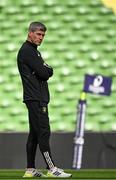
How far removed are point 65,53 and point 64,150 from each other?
1.36 m

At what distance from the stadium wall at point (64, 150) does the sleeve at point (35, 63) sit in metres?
3.71

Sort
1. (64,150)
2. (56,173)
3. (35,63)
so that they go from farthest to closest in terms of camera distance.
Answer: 1. (64,150)
2. (56,173)
3. (35,63)

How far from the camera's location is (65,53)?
34.3 feet

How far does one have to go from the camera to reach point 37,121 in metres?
5.91

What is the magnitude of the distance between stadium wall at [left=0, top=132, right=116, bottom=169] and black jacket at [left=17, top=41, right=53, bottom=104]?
12.0 feet

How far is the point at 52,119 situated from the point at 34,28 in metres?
4.40

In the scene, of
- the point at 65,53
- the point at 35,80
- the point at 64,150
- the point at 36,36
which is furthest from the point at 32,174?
the point at 65,53

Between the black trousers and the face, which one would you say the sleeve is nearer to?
the face

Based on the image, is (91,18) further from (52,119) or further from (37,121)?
(37,121)

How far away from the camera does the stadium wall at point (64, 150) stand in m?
9.58

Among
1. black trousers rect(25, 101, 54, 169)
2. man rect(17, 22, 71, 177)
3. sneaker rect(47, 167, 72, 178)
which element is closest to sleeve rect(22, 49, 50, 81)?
man rect(17, 22, 71, 177)

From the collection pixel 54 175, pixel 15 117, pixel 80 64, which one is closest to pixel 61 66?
pixel 80 64

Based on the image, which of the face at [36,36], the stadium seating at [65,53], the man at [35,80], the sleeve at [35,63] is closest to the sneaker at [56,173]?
the man at [35,80]

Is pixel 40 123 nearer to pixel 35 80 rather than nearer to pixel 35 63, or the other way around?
pixel 35 80
